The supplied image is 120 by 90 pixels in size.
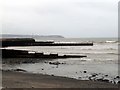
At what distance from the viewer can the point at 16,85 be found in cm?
1535

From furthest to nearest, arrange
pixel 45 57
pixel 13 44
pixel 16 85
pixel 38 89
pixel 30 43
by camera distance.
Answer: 1. pixel 30 43
2. pixel 13 44
3. pixel 45 57
4. pixel 16 85
5. pixel 38 89

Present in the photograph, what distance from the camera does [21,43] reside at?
90375 millimetres

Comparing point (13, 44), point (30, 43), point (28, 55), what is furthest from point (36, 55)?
point (30, 43)

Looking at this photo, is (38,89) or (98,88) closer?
(38,89)

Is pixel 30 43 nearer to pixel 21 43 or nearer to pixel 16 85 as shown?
pixel 21 43

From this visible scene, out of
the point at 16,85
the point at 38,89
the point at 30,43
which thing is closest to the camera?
the point at 38,89

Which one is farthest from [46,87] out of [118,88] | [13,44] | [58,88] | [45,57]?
[13,44]

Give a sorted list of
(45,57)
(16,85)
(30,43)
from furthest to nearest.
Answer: (30,43)
(45,57)
(16,85)

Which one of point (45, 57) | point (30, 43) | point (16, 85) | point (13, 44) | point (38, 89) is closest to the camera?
point (38, 89)

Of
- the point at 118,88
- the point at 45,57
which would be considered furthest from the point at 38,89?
the point at 45,57

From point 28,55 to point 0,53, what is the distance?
4.42 metres

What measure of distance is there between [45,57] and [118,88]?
96.7ft

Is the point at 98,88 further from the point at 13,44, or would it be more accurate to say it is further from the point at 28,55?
the point at 13,44

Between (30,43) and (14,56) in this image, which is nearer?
(14,56)
